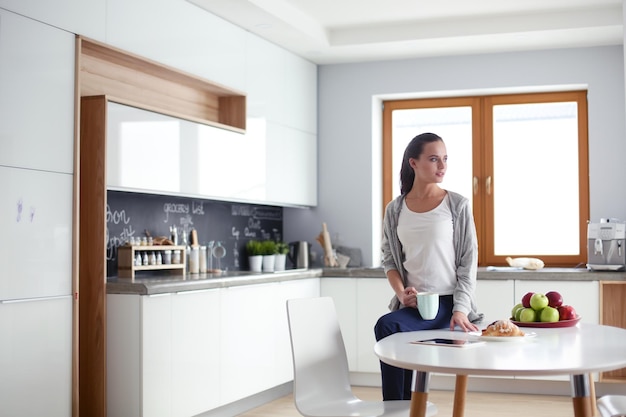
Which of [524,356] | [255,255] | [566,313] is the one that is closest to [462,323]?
[566,313]

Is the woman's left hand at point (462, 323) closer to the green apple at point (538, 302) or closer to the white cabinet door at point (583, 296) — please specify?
the green apple at point (538, 302)

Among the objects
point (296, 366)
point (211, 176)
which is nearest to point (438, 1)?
point (211, 176)

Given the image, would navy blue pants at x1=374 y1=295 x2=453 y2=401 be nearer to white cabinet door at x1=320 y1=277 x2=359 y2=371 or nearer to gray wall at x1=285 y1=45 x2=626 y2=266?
white cabinet door at x1=320 y1=277 x2=359 y2=371

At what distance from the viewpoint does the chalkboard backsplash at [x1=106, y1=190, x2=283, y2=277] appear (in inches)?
177

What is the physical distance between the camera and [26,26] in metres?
3.47


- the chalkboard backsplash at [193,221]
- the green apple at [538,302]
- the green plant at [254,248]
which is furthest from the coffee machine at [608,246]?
the green apple at [538,302]

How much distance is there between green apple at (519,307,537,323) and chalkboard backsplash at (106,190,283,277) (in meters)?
2.37

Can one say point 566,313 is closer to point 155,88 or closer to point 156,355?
point 156,355

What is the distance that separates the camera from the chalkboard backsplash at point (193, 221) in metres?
4.50

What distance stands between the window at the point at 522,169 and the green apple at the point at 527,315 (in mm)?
3348

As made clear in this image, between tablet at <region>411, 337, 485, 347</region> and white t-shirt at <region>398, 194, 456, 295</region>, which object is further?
white t-shirt at <region>398, 194, 456, 295</region>

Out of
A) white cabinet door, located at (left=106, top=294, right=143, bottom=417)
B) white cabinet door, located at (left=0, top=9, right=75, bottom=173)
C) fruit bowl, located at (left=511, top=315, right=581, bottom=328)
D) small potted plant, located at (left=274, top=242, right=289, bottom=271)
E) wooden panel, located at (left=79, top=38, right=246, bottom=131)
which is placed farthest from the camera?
small potted plant, located at (left=274, top=242, right=289, bottom=271)

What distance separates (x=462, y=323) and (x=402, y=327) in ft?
0.80

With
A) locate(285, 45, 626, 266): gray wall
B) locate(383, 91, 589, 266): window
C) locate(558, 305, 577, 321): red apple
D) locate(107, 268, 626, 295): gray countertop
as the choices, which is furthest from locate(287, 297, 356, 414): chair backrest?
locate(383, 91, 589, 266): window
